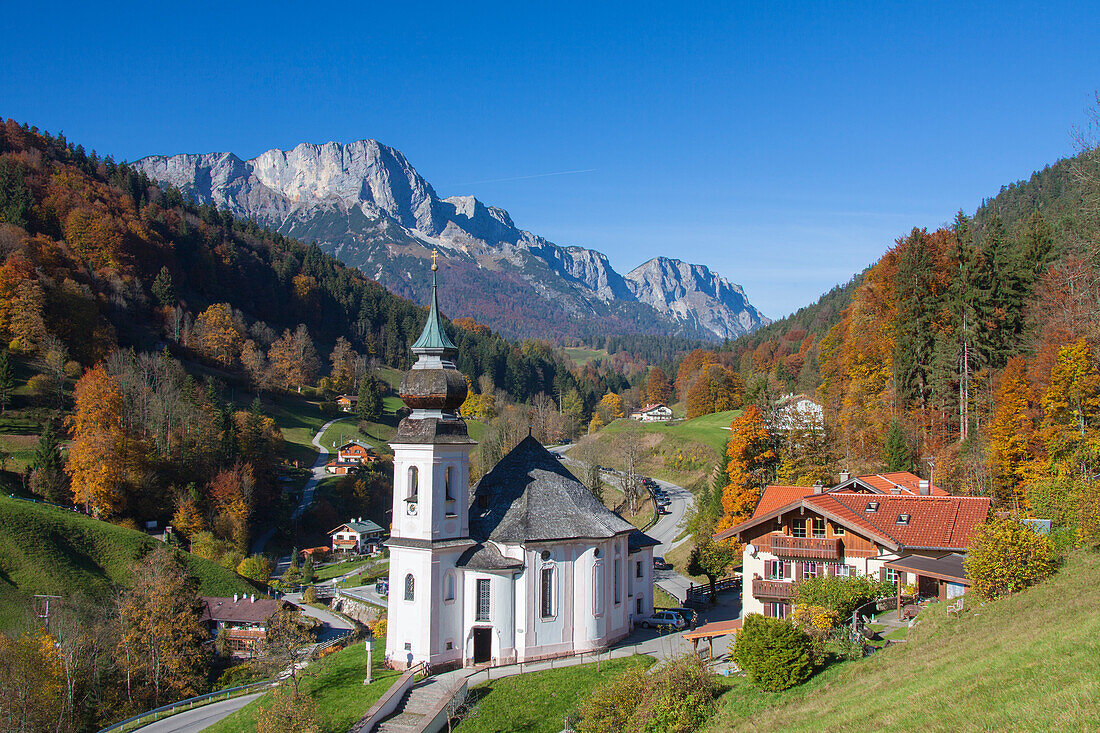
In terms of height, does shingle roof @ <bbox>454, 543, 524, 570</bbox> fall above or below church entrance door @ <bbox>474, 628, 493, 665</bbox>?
above

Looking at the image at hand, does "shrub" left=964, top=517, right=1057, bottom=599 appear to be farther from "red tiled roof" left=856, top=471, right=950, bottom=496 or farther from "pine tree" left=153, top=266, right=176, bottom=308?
"pine tree" left=153, top=266, right=176, bottom=308

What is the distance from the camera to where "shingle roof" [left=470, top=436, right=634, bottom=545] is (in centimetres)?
3281

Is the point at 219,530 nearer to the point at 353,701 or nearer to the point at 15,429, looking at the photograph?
the point at 15,429

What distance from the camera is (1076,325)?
39.8 meters

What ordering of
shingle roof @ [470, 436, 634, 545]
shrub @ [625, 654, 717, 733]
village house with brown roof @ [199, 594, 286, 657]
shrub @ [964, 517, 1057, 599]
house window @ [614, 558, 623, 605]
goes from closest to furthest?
shrub @ [625, 654, 717, 733]
shrub @ [964, 517, 1057, 599]
shingle roof @ [470, 436, 634, 545]
house window @ [614, 558, 623, 605]
village house with brown roof @ [199, 594, 286, 657]

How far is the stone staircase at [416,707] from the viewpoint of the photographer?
1024 inches

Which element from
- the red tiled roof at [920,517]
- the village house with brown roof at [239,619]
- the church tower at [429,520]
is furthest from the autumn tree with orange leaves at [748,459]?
the village house with brown roof at [239,619]

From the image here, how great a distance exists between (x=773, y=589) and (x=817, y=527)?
3.12 m

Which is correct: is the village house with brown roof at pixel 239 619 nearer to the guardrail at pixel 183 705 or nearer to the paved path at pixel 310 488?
the guardrail at pixel 183 705

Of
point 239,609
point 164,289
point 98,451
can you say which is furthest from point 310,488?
point 164,289

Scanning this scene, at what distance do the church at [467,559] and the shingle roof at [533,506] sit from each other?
64 mm

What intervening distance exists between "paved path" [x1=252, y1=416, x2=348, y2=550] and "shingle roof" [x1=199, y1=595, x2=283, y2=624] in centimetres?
1836

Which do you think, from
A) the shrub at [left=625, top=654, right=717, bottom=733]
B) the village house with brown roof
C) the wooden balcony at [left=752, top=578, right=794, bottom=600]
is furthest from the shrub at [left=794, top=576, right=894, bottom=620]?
the village house with brown roof

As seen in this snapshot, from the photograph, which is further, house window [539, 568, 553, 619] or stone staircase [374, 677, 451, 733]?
house window [539, 568, 553, 619]
